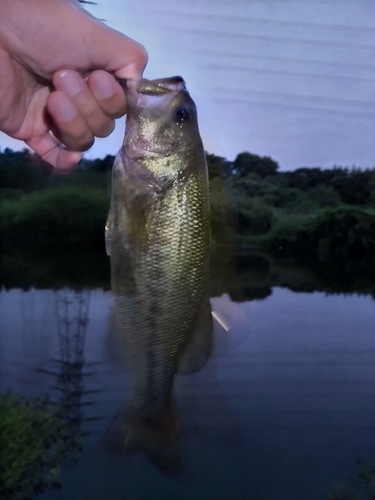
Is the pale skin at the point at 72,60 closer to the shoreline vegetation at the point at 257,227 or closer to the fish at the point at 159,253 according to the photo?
the fish at the point at 159,253

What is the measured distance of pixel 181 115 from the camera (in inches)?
45.8

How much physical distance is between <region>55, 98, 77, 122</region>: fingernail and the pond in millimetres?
990

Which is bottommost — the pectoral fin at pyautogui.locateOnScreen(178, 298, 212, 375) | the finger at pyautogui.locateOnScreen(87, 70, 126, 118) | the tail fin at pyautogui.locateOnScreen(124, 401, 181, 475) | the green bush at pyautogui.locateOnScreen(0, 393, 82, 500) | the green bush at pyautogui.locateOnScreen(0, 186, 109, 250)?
the green bush at pyautogui.locateOnScreen(0, 393, 82, 500)

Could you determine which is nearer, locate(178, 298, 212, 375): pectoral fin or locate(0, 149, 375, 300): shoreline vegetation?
locate(178, 298, 212, 375): pectoral fin

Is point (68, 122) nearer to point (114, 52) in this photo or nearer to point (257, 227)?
point (114, 52)

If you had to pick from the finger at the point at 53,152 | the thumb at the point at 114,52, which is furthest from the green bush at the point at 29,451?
the thumb at the point at 114,52

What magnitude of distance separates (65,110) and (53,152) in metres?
0.24

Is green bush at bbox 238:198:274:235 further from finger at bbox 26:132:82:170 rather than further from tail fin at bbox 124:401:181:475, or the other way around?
tail fin at bbox 124:401:181:475

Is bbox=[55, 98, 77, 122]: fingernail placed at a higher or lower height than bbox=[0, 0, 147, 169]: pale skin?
lower

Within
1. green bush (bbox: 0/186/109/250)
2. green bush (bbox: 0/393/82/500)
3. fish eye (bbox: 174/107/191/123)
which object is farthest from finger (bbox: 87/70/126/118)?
green bush (bbox: 0/393/82/500)

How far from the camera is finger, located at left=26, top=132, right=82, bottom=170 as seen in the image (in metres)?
1.31

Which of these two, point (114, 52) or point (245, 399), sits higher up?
point (114, 52)

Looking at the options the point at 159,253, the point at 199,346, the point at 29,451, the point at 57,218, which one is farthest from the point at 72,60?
the point at 57,218

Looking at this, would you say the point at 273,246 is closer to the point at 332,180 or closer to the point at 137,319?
the point at 332,180
